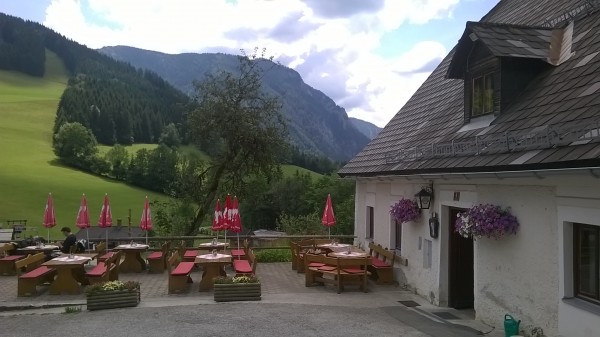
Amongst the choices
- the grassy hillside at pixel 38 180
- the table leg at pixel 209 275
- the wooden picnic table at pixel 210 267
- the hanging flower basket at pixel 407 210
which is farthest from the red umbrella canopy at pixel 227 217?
the grassy hillside at pixel 38 180

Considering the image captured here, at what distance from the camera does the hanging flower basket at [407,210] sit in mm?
12094

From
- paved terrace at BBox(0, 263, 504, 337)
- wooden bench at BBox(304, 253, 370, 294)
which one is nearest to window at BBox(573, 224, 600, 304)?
paved terrace at BBox(0, 263, 504, 337)

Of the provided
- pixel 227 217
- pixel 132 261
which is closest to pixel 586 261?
pixel 227 217

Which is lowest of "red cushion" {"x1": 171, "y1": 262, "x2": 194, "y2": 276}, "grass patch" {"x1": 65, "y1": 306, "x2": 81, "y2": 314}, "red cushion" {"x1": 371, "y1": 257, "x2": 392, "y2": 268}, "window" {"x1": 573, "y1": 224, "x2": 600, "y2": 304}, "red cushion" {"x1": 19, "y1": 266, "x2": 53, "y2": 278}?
"grass patch" {"x1": 65, "y1": 306, "x2": 81, "y2": 314}

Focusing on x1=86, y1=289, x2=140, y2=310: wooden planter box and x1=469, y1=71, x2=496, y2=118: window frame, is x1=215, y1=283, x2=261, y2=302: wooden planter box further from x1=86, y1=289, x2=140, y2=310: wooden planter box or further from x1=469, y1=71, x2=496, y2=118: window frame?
x1=469, y1=71, x2=496, y2=118: window frame

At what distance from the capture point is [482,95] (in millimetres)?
10703

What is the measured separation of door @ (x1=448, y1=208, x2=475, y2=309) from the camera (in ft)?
35.8

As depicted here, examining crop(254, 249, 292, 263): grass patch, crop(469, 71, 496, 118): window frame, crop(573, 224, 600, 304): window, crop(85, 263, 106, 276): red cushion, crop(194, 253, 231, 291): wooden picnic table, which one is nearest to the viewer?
crop(573, 224, 600, 304): window

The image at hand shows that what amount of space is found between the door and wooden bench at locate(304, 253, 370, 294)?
90.2 inches

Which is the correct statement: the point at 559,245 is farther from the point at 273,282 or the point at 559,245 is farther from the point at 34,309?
the point at 34,309

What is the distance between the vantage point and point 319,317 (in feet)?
32.3

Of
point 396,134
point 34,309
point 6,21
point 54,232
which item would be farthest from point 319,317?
point 6,21

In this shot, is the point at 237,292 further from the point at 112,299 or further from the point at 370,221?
the point at 370,221

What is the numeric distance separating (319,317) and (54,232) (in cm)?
5356
